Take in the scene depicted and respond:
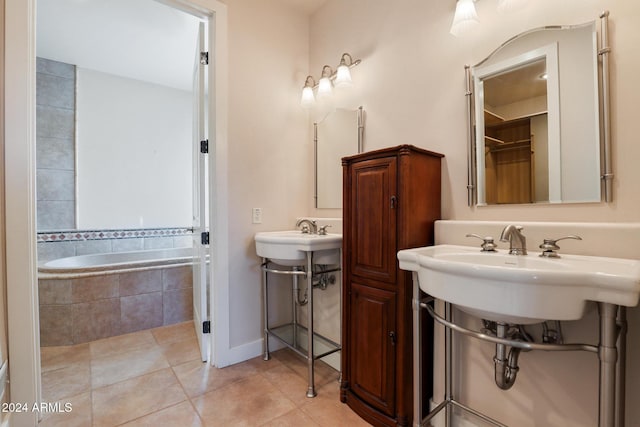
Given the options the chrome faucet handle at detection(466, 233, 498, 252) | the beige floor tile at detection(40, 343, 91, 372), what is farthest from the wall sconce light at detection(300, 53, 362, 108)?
the beige floor tile at detection(40, 343, 91, 372)

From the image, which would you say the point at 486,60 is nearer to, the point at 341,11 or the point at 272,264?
the point at 341,11

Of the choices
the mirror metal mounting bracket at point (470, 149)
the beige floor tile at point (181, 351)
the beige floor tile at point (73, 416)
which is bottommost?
the beige floor tile at point (181, 351)

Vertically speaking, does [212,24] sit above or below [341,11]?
below

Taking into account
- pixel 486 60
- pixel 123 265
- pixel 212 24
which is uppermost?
pixel 212 24

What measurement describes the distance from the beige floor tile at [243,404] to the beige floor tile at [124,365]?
0.58m

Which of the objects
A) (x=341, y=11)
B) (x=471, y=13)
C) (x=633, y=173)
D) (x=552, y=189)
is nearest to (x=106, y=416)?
(x=552, y=189)

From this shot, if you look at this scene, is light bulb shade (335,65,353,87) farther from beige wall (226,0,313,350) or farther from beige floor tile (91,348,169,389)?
beige floor tile (91,348,169,389)

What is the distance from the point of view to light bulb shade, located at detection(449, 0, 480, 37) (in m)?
1.27

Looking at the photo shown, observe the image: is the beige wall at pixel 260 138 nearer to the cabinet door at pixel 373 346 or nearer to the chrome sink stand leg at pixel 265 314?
the chrome sink stand leg at pixel 265 314

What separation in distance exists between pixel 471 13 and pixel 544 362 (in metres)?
1.47

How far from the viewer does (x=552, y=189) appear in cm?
111

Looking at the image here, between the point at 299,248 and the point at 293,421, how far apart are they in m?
0.87

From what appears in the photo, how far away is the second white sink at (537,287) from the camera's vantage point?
0.70 metres

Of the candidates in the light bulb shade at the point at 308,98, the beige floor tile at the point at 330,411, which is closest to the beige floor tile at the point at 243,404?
the beige floor tile at the point at 330,411
